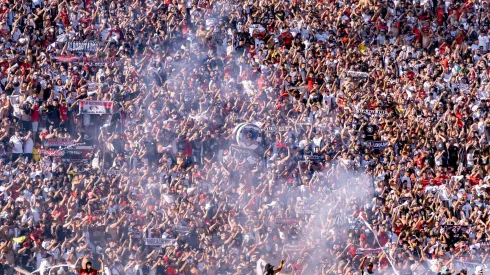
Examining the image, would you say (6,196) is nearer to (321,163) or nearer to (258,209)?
(258,209)

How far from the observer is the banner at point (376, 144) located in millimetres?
35094

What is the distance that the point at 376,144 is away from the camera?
1383 inches

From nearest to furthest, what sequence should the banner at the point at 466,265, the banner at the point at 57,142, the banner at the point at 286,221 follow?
the banner at the point at 466,265
the banner at the point at 286,221
the banner at the point at 57,142

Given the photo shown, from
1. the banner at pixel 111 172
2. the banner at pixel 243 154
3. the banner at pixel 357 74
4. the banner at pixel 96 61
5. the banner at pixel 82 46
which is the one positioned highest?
the banner at pixel 82 46

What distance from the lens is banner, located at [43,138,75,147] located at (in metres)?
33.0

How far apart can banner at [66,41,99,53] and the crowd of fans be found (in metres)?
0.08

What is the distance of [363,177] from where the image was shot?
33844mm

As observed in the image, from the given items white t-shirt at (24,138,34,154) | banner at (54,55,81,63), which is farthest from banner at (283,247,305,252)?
banner at (54,55,81,63)

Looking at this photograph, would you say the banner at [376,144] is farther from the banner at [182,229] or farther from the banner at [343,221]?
the banner at [182,229]

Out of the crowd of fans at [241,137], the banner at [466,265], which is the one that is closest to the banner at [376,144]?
the crowd of fans at [241,137]

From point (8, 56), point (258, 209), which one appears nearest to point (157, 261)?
point (258, 209)

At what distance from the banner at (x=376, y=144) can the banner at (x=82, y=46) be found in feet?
29.0

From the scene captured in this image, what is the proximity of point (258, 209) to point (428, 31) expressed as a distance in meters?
12.1

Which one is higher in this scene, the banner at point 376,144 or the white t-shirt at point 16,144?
the white t-shirt at point 16,144
